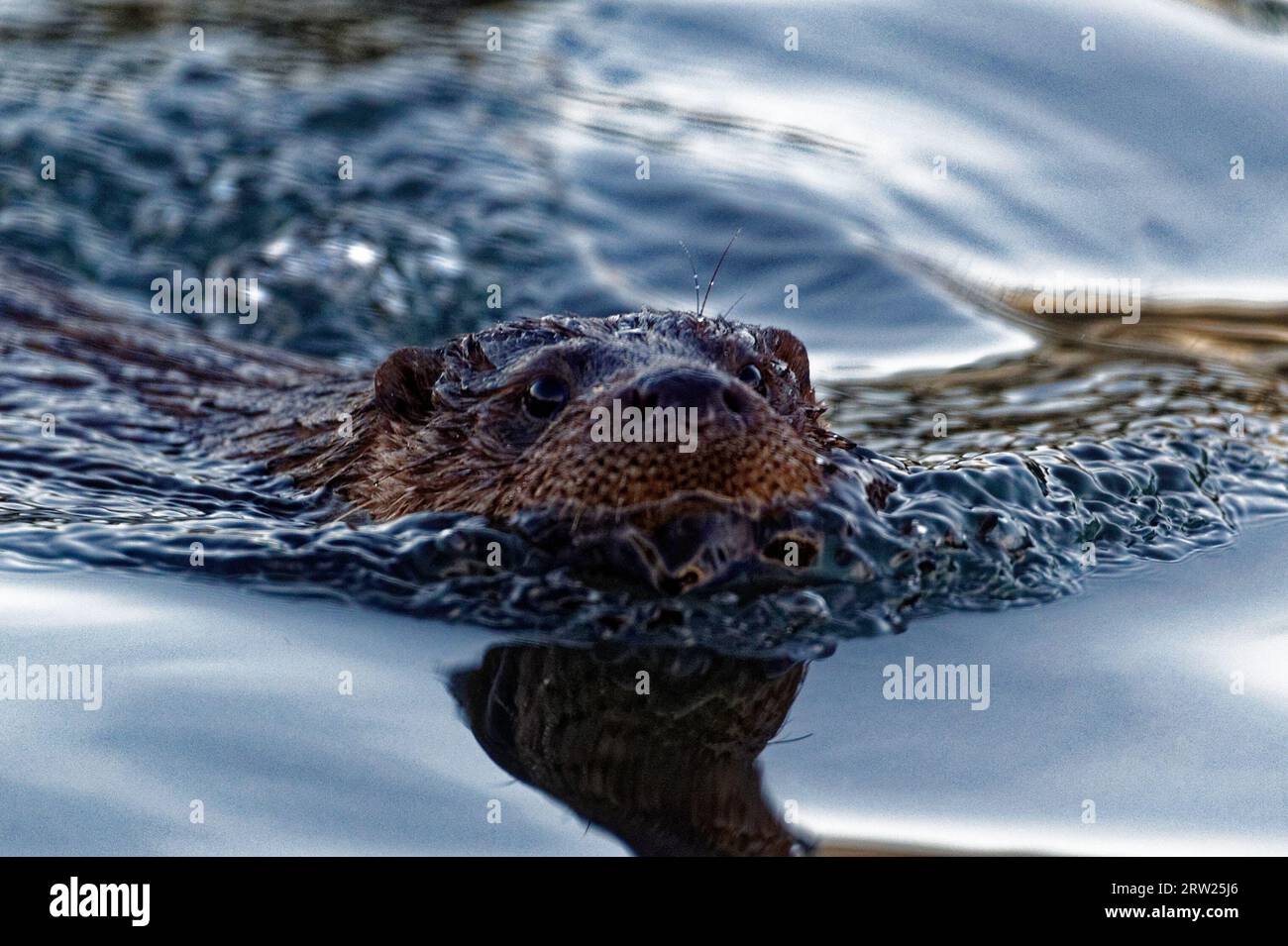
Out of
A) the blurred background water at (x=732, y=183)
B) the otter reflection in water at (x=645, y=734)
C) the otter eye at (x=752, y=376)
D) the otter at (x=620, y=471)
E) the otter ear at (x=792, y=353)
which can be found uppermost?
the blurred background water at (x=732, y=183)

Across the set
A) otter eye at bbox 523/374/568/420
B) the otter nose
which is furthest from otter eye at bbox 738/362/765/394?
the otter nose

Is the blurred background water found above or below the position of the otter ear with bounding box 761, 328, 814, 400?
above

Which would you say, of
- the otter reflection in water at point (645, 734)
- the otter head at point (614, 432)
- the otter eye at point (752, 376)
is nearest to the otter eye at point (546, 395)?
the otter head at point (614, 432)

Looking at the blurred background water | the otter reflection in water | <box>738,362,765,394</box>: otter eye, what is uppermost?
the blurred background water

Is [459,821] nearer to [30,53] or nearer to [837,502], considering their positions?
[837,502]

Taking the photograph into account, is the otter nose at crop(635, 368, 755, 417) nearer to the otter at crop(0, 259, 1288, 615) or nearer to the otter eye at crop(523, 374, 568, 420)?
the otter at crop(0, 259, 1288, 615)

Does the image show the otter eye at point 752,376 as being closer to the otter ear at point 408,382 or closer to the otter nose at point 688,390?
the otter nose at point 688,390

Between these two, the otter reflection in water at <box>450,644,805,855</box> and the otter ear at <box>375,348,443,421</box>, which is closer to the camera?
the otter reflection in water at <box>450,644,805,855</box>

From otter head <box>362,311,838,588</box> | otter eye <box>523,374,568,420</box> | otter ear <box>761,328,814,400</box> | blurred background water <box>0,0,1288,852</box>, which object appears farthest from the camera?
blurred background water <box>0,0,1288,852</box>
